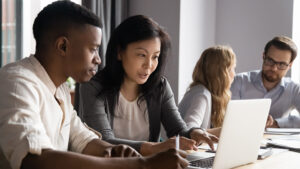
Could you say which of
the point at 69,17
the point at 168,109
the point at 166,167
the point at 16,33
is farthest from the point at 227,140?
the point at 16,33

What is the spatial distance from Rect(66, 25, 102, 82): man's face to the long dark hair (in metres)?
0.69

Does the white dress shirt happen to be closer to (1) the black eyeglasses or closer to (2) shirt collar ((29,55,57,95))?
(2) shirt collar ((29,55,57,95))

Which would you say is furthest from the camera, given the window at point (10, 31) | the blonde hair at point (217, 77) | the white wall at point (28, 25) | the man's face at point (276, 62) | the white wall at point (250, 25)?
the white wall at point (250, 25)

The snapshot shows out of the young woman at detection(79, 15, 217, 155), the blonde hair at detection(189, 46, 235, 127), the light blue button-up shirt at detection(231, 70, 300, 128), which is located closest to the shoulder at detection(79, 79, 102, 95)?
the young woman at detection(79, 15, 217, 155)

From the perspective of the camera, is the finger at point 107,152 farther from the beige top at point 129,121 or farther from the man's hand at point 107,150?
the beige top at point 129,121

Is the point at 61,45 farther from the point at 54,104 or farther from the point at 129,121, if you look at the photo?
the point at 129,121

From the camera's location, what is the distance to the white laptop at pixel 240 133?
1380 millimetres

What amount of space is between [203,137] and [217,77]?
766 millimetres

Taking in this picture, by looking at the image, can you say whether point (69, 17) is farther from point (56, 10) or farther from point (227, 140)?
point (227, 140)

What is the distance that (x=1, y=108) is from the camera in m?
1.06

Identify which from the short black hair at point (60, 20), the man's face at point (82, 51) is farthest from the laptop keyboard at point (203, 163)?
the short black hair at point (60, 20)

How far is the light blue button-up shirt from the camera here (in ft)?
10.4

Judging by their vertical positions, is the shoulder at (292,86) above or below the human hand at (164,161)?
below

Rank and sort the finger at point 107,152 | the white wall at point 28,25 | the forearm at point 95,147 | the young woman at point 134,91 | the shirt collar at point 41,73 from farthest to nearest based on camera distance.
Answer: the white wall at point 28,25 < the young woman at point 134,91 < the forearm at point 95,147 < the finger at point 107,152 < the shirt collar at point 41,73
